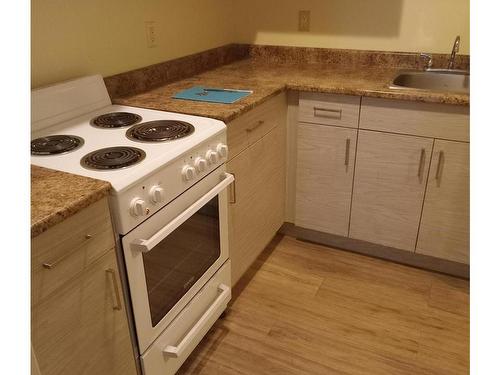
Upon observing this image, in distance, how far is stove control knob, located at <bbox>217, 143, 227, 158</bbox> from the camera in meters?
1.50

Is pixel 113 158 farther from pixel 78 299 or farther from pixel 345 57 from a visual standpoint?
pixel 345 57

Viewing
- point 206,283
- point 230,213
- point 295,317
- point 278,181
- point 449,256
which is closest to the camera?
point 206,283

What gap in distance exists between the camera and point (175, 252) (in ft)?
4.56

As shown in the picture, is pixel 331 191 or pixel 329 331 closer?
pixel 329 331

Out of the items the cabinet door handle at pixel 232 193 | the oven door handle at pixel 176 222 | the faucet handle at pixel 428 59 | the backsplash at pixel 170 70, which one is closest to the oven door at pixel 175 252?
the oven door handle at pixel 176 222

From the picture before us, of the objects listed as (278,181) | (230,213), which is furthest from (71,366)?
(278,181)

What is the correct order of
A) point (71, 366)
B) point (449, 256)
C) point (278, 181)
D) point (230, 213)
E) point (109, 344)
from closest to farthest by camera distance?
point (71, 366), point (109, 344), point (230, 213), point (449, 256), point (278, 181)

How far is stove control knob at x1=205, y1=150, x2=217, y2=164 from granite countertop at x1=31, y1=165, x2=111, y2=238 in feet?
1.45

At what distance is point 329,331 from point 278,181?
0.81 m

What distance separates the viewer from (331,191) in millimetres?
2184

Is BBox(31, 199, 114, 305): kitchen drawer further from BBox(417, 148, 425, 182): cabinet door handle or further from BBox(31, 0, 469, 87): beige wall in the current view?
BBox(417, 148, 425, 182): cabinet door handle

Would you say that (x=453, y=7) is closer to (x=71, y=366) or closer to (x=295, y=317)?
(x=295, y=317)

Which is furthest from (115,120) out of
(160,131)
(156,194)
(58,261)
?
(58,261)

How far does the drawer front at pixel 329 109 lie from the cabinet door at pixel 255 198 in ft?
0.52
